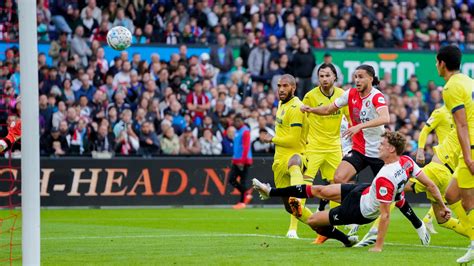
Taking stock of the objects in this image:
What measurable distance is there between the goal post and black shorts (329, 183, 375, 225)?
4.59 m

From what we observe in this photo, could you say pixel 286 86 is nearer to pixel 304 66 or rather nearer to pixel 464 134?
pixel 464 134

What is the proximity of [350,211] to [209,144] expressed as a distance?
47.6 feet

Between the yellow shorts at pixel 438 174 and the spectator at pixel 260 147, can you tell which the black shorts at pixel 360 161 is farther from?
the spectator at pixel 260 147

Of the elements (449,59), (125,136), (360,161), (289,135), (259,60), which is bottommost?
(125,136)

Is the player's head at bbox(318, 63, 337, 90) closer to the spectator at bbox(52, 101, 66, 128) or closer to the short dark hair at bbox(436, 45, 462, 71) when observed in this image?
the short dark hair at bbox(436, 45, 462, 71)

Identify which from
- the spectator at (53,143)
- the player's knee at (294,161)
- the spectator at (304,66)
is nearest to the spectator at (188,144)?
the spectator at (53,143)

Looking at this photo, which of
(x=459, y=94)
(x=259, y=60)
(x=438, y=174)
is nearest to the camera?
(x=459, y=94)

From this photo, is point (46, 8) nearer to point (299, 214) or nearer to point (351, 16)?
point (351, 16)

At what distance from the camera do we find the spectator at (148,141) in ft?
86.5

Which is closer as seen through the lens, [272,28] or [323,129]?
[323,129]

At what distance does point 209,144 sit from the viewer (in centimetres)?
2697

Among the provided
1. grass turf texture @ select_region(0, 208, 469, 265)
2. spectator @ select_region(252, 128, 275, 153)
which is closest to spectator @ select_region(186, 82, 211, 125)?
spectator @ select_region(252, 128, 275, 153)

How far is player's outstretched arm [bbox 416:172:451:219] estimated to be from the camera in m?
12.6

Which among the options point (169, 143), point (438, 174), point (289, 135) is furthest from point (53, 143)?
Answer: point (438, 174)
